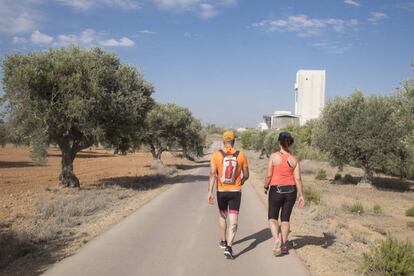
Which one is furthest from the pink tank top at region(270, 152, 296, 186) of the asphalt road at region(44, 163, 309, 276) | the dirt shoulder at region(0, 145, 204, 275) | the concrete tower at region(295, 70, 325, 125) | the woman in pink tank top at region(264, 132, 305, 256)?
the concrete tower at region(295, 70, 325, 125)

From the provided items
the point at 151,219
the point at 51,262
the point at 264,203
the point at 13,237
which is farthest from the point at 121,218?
the point at 264,203

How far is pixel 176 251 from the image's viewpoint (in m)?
8.30

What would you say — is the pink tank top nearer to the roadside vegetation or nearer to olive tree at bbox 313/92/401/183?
the roadside vegetation

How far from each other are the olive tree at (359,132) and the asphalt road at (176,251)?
18358 mm

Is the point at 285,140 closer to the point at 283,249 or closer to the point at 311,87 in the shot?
the point at 283,249

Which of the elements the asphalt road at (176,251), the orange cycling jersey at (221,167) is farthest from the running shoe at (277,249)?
the orange cycling jersey at (221,167)

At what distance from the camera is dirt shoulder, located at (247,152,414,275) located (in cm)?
827

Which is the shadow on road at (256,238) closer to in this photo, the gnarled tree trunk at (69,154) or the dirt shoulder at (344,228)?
the dirt shoulder at (344,228)

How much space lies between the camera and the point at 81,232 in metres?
10.5

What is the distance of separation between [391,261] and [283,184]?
6.57 ft

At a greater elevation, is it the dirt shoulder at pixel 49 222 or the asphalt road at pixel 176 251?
the asphalt road at pixel 176 251

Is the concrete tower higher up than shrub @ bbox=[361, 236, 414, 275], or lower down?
higher up

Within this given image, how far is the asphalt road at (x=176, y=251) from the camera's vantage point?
7.12m

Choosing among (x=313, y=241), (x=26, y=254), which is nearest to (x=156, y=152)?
(x=313, y=241)
